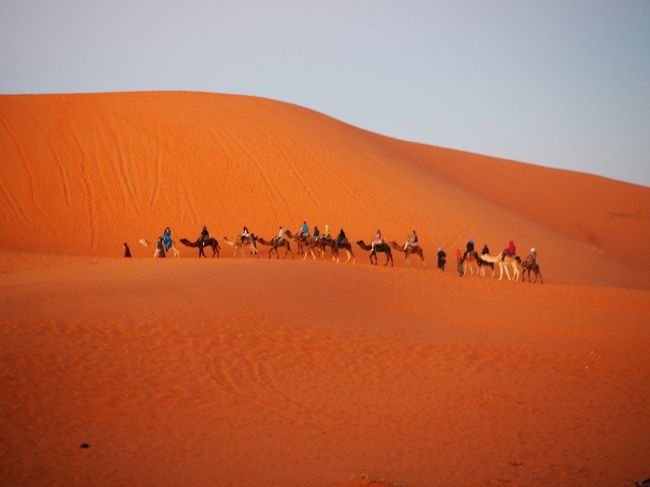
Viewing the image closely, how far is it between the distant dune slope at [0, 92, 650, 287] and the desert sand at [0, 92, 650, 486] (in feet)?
0.76

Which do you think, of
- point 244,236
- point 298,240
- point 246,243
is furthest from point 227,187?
point 298,240

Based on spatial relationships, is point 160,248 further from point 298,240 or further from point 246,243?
point 298,240

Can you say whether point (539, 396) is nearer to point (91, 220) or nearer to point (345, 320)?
point (345, 320)

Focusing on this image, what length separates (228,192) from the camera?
114ft

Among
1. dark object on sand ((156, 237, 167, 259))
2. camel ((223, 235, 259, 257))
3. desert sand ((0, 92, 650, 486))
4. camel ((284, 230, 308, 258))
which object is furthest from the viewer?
camel ((284, 230, 308, 258))

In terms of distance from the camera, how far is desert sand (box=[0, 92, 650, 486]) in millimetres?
7242

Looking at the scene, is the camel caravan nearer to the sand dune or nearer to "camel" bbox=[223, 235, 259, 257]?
"camel" bbox=[223, 235, 259, 257]

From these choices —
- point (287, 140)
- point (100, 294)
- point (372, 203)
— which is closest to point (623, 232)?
point (372, 203)

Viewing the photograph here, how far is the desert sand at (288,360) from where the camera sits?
7242 millimetres

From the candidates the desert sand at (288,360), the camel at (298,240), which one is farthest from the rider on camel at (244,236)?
the desert sand at (288,360)

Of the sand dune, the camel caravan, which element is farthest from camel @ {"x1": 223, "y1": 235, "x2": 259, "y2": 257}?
the sand dune

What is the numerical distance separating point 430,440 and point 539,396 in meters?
2.90

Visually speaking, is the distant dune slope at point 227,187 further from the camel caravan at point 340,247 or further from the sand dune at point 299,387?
the sand dune at point 299,387

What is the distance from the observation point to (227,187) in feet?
115
